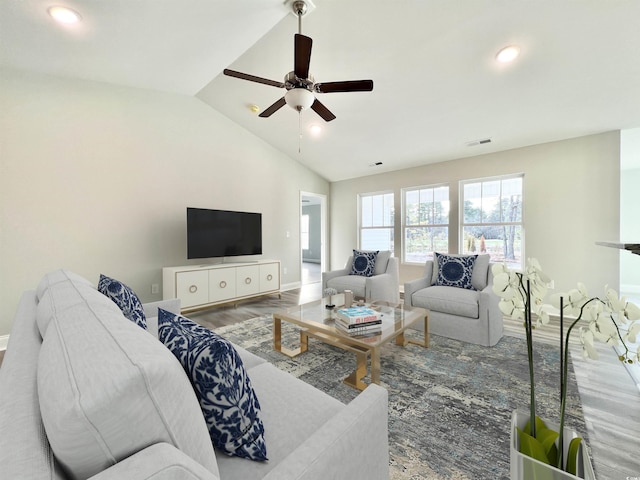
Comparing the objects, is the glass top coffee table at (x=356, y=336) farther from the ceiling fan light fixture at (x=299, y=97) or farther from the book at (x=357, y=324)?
the ceiling fan light fixture at (x=299, y=97)

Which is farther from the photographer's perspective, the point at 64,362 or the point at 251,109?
the point at 251,109

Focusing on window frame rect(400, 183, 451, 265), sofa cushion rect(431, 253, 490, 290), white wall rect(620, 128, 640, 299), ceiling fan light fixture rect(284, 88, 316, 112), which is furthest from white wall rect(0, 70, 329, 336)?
white wall rect(620, 128, 640, 299)

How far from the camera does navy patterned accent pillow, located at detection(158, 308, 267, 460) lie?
722 mm

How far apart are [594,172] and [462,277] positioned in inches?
92.2

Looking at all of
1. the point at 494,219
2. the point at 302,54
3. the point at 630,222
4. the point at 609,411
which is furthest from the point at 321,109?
the point at 630,222

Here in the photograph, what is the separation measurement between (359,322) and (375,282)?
1.65m

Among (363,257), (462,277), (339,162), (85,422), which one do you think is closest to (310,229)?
(339,162)

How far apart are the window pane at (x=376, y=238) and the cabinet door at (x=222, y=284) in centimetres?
304

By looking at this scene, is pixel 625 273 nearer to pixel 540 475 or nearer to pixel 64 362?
pixel 540 475

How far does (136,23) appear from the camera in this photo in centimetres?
231

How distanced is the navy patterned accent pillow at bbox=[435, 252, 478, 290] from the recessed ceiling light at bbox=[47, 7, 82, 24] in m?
4.19

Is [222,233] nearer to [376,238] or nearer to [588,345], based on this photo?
[376,238]

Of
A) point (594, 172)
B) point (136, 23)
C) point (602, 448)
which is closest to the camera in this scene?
point (602, 448)

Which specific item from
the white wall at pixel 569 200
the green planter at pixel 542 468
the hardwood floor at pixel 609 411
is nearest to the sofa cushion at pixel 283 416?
the green planter at pixel 542 468
